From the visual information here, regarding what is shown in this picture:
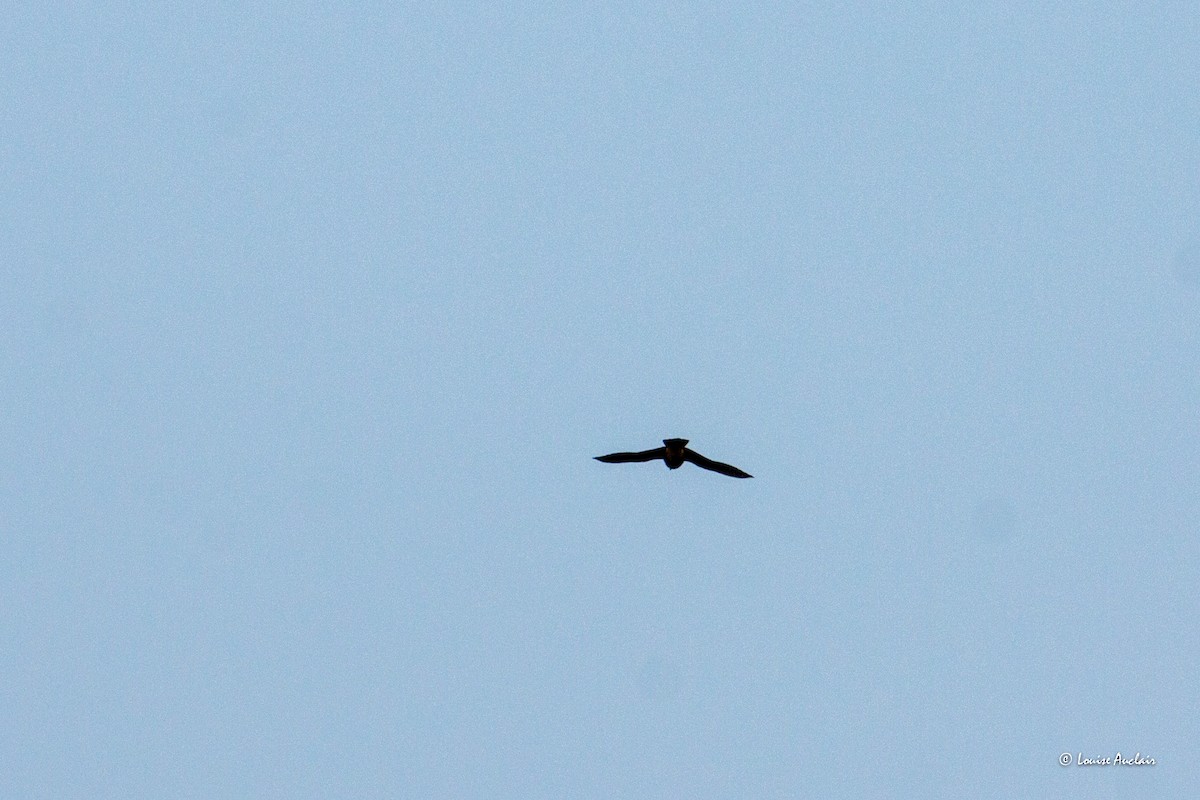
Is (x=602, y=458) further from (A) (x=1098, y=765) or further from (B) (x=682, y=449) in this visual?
(A) (x=1098, y=765)

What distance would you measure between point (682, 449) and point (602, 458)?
153 inches

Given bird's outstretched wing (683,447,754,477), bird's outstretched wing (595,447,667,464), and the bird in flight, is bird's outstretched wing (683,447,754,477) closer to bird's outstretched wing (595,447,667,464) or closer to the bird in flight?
the bird in flight

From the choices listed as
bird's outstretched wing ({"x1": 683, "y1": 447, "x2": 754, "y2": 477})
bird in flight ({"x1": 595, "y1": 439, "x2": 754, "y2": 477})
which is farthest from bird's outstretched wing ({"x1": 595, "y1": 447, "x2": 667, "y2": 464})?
bird's outstretched wing ({"x1": 683, "y1": 447, "x2": 754, "y2": 477})

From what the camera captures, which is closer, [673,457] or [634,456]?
[673,457]

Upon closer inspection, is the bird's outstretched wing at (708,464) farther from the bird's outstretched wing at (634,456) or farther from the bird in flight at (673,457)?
the bird's outstretched wing at (634,456)

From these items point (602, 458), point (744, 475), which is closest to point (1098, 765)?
point (744, 475)

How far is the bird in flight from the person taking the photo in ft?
169

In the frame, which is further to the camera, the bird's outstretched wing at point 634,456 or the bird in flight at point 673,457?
the bird's outstretched wing at point 634,456

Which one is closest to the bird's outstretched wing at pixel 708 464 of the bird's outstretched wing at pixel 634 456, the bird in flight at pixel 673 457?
the bird in flight at pixel 673 457

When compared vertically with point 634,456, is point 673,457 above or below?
below

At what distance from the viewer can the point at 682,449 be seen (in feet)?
169

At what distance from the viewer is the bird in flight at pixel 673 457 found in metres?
51.5

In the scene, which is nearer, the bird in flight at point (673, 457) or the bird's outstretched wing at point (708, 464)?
the bird in flight at point (673, 457)

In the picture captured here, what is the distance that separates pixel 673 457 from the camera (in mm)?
51875
